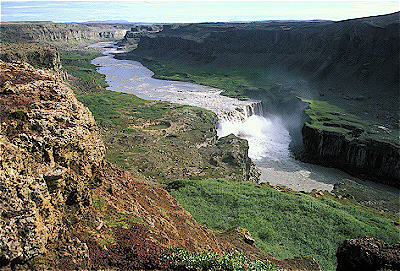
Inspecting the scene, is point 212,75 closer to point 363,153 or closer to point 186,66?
point 186,66

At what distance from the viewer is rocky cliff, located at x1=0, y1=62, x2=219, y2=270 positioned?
7.69 meters

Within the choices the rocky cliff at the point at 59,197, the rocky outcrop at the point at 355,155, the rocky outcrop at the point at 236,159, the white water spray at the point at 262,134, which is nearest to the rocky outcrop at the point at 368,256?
the rocky cliff at the point at 59,197

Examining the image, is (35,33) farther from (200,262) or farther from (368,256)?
(368,256)

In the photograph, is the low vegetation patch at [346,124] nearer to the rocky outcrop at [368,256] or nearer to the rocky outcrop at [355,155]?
the rocky outcrop at [355,155]

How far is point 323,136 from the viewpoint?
4356 cm

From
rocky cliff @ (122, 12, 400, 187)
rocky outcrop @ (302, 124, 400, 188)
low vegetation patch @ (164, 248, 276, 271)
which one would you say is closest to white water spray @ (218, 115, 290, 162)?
rocky cliff @ (122, 12, 400, 187)

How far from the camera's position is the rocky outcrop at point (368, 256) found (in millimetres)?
12242

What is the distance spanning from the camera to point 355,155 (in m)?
40.2

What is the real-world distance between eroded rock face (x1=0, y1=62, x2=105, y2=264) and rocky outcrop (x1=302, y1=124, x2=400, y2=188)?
120 feet

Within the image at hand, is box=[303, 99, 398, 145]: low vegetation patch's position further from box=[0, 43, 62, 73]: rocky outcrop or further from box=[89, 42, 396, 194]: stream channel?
box=[0, 43, 62, 73]: rocky outcrop

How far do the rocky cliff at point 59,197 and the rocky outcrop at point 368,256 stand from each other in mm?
5718

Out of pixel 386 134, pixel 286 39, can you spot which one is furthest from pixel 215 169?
pixel 286 39

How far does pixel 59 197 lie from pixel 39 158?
133cm

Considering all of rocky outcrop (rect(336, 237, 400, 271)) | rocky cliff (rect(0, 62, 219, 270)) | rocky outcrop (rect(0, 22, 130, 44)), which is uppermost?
rocky outcrop (rect(0, 22, 130, 44))
